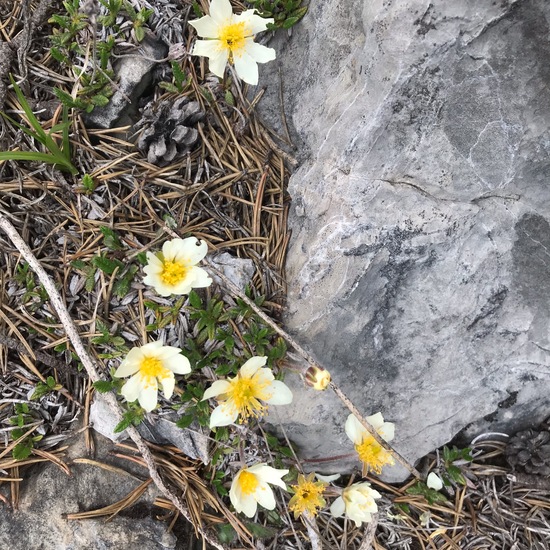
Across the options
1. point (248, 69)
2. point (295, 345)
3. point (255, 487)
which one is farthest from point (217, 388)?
point (248, 69)

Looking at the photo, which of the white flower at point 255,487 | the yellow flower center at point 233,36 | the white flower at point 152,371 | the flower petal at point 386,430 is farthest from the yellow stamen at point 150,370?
the yellow flower center at point 233,36

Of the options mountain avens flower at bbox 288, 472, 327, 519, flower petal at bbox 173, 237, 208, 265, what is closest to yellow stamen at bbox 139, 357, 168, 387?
flower petal at bbox 173, 237, 208, 265

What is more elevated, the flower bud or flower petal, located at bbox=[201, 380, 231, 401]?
the flower bud

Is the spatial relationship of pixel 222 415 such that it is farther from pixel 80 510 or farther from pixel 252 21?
pixel 252 21

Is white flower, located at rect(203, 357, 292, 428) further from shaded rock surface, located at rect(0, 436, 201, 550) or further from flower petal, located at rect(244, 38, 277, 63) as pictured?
flower petal, located at rect(244, 38, 277, 63)

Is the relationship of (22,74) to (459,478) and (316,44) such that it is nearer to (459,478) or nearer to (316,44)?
(316,44)

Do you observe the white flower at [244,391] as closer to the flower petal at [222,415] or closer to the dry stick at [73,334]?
the flower petal at [222,415]
